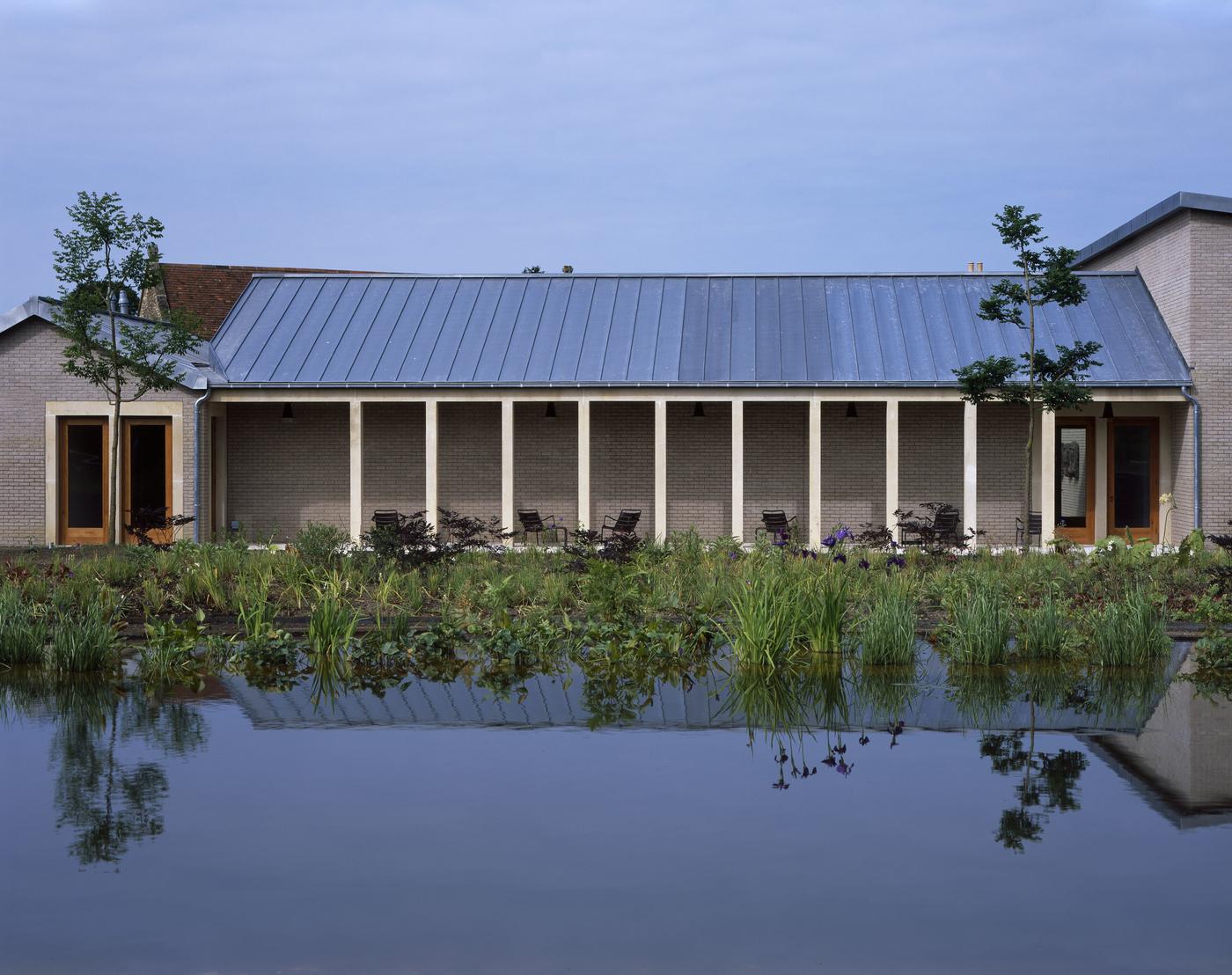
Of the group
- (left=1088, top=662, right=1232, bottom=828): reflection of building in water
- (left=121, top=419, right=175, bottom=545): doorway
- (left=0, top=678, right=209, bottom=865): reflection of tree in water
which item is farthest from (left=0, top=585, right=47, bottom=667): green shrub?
(left=121, top=419, right=175, bottom=545): doorway

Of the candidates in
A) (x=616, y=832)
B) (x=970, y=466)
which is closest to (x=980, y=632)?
(x=616, y=832)

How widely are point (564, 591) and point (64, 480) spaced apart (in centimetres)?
1269

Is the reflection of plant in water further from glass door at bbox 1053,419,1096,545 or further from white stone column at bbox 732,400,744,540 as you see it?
glass door at bbox 1053,419,1096,545

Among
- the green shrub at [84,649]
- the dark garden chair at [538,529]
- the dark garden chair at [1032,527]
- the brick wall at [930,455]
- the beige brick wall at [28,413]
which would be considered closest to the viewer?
the green shrub at [84,649]

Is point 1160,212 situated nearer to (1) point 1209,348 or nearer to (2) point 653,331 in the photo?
(1) point 1209,348

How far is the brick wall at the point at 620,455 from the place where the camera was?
2309 cm

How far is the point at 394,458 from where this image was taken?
23.3 meters

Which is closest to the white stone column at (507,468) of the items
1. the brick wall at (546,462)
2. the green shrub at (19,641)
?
the brick wall at (546,462)

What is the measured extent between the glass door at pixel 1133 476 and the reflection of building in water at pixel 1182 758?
14.5m

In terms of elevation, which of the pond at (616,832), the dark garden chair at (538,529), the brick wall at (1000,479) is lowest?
the pond at (616,832)

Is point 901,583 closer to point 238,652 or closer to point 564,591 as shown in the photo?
point 564,591

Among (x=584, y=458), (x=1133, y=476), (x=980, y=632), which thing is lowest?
(x=980, y=632)

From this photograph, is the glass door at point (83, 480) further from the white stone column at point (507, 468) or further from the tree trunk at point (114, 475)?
the white stone column at point (507, 468)

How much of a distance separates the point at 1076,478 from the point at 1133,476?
2.97ft
